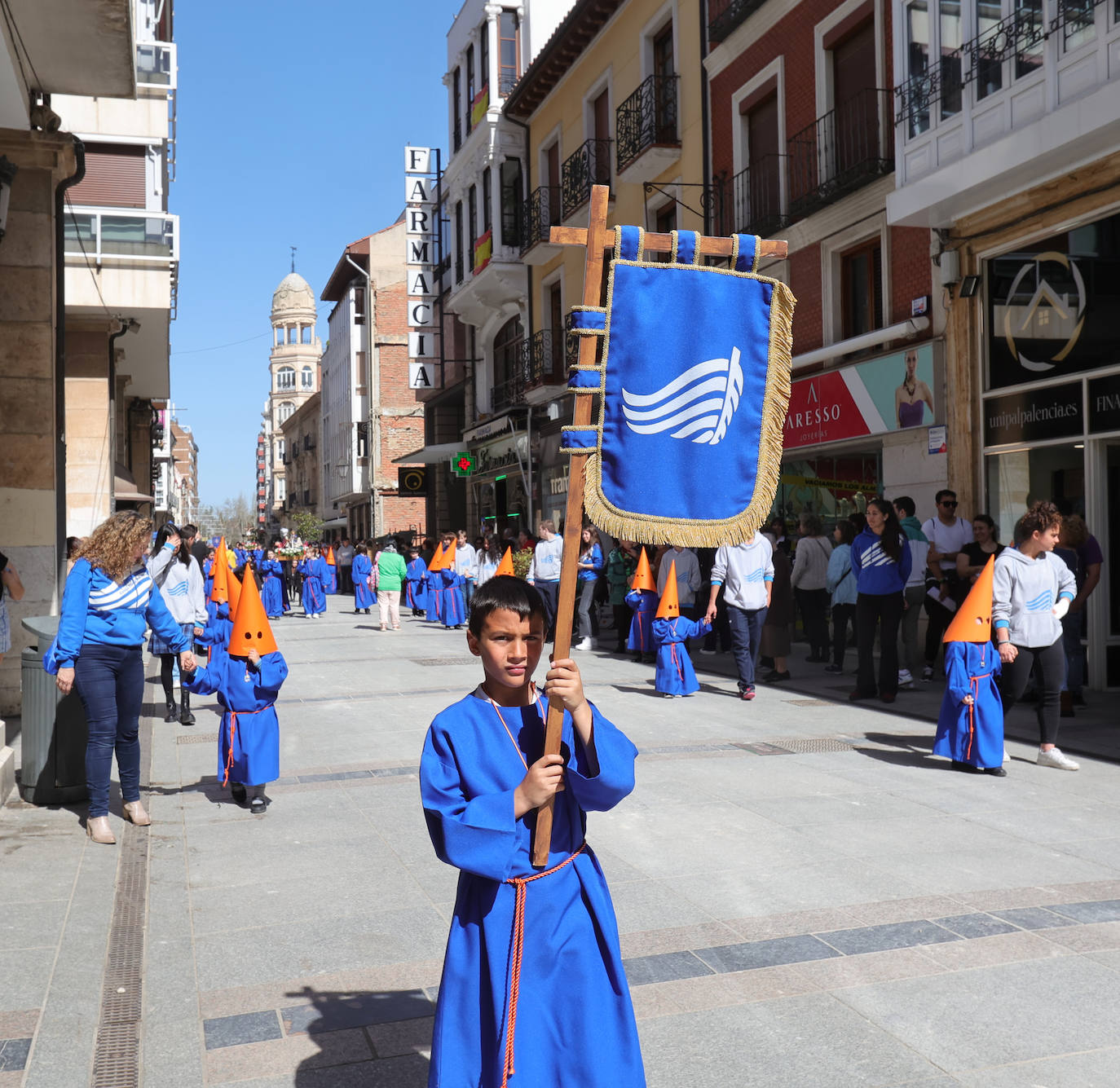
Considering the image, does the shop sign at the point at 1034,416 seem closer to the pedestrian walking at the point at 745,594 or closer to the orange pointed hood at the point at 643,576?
the pedestrian walking at the point at 745,594

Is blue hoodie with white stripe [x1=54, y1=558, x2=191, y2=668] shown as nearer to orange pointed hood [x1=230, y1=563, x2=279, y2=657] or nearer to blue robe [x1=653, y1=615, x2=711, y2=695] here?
orange pointed hood [x1=230, y1=563, x2=279, y2=657]

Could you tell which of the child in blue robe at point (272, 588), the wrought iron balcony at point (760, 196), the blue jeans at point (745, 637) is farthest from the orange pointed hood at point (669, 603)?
the child in blue robe at point (272, 588)

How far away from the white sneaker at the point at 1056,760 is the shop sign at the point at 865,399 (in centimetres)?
608

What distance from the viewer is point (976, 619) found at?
25.9 feet

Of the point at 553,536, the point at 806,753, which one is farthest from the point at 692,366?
the point at 553,536

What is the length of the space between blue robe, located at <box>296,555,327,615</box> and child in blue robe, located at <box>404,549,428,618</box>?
6.71ft

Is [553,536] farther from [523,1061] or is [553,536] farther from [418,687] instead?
[523,1061]

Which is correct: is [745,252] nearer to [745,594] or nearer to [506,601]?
[506,601]

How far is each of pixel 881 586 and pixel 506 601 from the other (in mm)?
8585

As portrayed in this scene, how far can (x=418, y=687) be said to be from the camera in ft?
42.1

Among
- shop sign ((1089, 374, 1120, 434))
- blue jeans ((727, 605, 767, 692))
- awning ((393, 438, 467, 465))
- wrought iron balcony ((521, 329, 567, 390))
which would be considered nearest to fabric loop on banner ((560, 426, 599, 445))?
blue jeans ((727, 605, 767, 692))

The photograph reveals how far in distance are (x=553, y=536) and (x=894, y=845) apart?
11.3 meters

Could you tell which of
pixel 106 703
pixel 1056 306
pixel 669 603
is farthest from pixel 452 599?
pixel 106 703

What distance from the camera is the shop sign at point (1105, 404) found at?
11164mm
